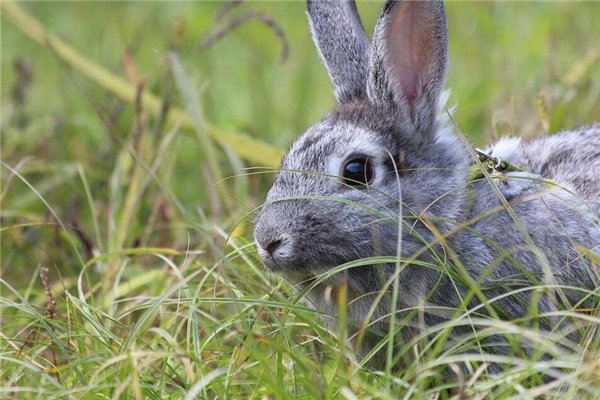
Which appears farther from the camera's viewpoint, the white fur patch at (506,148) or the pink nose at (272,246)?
the white fur patch at (506,148)

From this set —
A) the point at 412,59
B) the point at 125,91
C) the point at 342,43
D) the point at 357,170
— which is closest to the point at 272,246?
the point at 357,170

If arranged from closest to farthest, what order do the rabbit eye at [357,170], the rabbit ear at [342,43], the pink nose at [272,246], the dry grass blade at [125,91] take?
the pink nose at [272,246]
the rabbit eye at [357,170]
the rabbit ear at [342,43]
the dry grass blade at [125,91]

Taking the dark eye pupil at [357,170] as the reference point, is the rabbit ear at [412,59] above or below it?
above

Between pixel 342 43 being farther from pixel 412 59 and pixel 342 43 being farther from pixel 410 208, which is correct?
pixel 410 208

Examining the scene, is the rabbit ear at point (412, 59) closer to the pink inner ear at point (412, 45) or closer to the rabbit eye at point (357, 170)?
the pink inner ear at point (412, 45)

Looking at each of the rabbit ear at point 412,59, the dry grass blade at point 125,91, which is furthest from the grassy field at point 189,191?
the rabbit ear at point 412,59

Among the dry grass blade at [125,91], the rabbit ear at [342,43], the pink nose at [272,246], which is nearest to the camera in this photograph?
the pink nose at [272,246]
